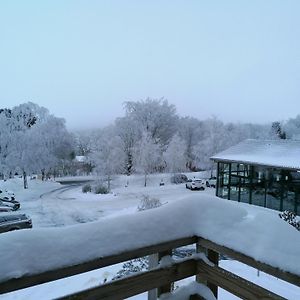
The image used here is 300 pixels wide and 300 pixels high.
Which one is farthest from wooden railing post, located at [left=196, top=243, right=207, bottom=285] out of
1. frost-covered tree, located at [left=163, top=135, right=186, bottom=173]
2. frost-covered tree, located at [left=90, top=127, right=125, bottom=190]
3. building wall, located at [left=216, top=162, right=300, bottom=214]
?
frost-covered tree, located at [left=163, top=135, right=186, bottom=173]

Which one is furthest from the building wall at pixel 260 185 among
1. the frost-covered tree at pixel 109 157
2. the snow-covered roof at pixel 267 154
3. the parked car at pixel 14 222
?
the parked car at pixel 14 222

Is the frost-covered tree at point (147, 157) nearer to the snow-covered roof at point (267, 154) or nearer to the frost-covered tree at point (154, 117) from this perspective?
the frost-covered tree at point (154, 117)

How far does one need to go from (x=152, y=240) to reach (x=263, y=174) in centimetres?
1603

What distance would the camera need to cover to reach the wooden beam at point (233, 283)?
4.29ft

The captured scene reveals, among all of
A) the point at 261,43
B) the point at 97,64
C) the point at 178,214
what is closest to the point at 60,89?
the point at 97,64

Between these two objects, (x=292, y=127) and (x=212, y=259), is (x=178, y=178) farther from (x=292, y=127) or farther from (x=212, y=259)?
(x=212, y=259)

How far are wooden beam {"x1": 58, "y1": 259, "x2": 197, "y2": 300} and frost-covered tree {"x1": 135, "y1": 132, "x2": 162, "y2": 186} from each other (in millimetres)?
23974

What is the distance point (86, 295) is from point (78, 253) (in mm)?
166

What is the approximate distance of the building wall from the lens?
15102mm

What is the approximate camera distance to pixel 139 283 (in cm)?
136

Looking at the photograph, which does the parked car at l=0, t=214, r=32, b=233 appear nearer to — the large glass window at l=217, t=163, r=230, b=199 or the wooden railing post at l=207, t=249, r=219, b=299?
the large glass window at l=217, t=163, r=230, b=199

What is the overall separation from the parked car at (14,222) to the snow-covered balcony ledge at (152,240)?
481 inches

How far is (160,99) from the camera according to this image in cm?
3250

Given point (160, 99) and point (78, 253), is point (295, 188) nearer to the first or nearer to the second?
point (78, 253)
